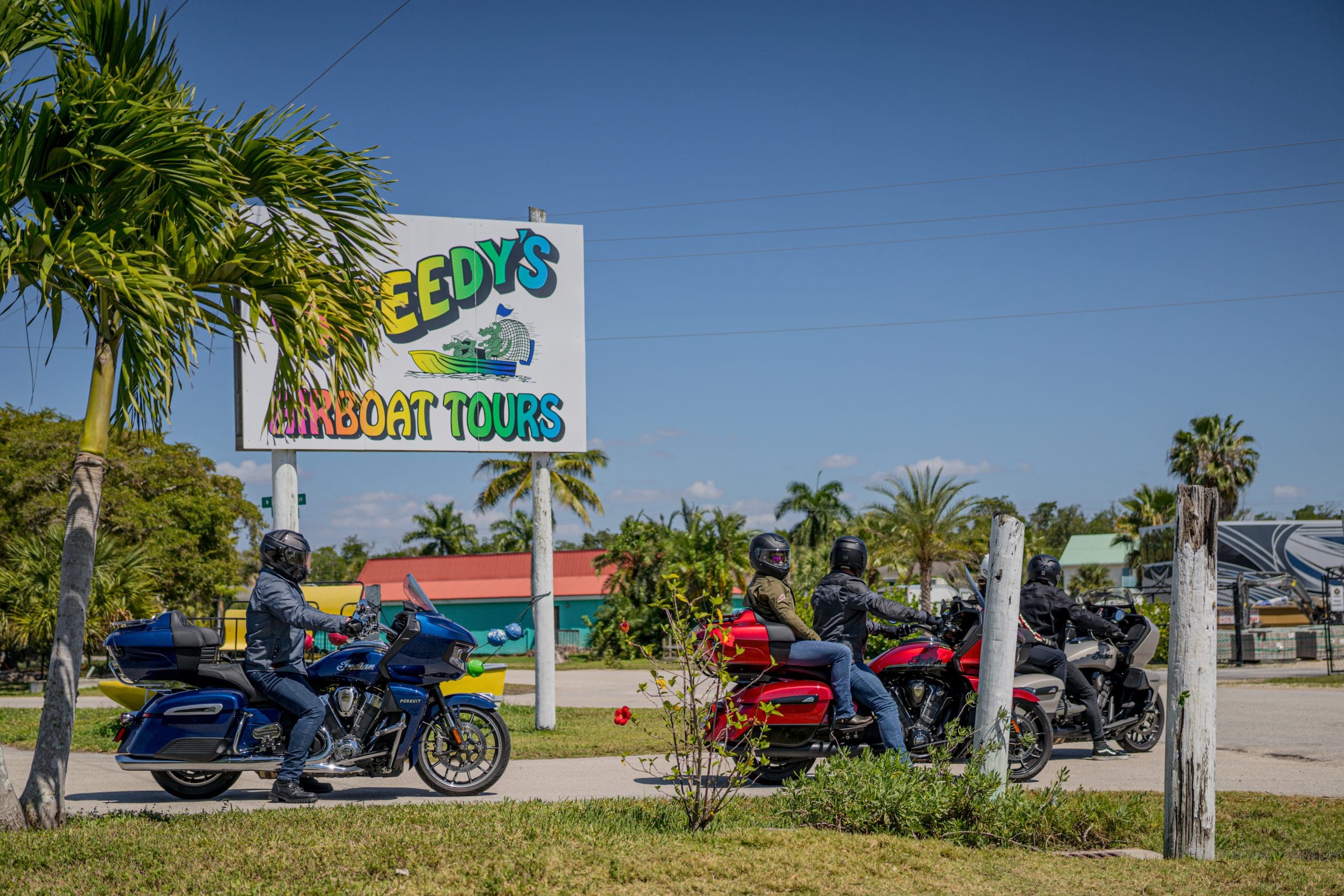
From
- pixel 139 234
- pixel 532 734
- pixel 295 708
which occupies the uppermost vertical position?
pixel 139 234

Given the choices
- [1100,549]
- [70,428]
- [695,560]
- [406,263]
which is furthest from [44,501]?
[1100,549]

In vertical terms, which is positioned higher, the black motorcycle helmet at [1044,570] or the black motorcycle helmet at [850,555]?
the black motorcycle helmet at [850,555]

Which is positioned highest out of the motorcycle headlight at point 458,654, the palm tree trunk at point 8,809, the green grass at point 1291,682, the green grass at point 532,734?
Answer: the motorcycle headlight at point 458,654

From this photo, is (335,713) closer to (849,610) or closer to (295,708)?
(295,708)

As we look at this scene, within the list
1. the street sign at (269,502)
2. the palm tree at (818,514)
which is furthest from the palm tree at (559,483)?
the street sign at (269,502)

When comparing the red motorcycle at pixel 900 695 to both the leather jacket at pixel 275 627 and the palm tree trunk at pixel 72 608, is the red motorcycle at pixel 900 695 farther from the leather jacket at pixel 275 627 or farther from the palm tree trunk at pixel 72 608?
the palm tree trunk at pixel 72 608

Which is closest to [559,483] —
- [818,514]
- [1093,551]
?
[818,514]

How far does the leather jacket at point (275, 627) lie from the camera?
791cm

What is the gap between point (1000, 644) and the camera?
23.9 ft

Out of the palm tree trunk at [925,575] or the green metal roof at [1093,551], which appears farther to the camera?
the green metal roof at [1093,551]

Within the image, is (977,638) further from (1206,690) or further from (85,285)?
(85,285)

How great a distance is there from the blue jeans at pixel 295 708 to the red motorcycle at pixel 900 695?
2855 mm

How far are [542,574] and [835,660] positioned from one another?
6943 millimetres

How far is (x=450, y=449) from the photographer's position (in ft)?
46.4
